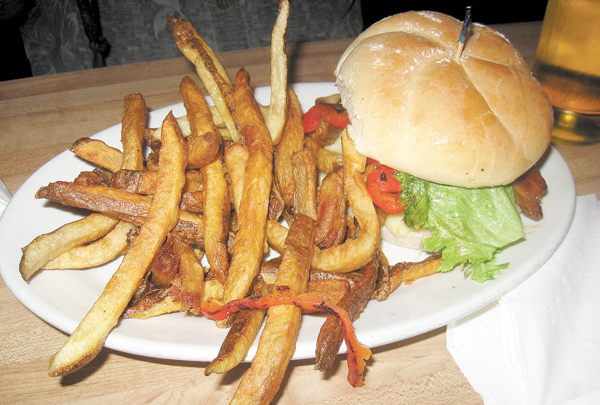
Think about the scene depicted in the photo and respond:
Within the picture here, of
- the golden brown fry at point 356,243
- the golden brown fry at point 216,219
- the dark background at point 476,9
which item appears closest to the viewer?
the golden brown fry at point 216,219

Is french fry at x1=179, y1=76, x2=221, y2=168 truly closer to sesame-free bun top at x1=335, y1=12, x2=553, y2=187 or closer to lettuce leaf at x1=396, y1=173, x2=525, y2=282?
sesame-free bun top at x1=335, y1=12, x2=553, y2=187

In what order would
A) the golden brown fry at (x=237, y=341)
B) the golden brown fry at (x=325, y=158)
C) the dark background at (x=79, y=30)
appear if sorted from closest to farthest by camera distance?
the golden brown fry at (x=237, y=341) < the golden brown fry at (x=325, y=158) < the dark background at (x=79, y=30)

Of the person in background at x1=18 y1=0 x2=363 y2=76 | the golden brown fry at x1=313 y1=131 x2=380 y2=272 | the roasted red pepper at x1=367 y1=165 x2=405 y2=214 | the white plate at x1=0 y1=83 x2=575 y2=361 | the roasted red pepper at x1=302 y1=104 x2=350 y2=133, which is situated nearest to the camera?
the white plate at x1=0 y1=83 x2=575 y2=361

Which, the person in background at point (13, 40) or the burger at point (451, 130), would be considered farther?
the person in background at point (13, 40)

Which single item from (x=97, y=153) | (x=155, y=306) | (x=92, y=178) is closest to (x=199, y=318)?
(x=155, y=306)

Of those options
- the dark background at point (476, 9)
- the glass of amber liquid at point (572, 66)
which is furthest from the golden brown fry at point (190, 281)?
the dark background at point (476, 9)

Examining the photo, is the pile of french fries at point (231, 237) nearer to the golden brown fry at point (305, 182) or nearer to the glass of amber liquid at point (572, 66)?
the golden brown fry at point (305, 182)

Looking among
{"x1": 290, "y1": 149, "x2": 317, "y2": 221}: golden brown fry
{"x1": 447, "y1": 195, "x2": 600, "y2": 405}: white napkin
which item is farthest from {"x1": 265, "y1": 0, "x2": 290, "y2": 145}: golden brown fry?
{"x1": 447, "y1": 195, "x2": 600, "y2": 405}: white napkin
